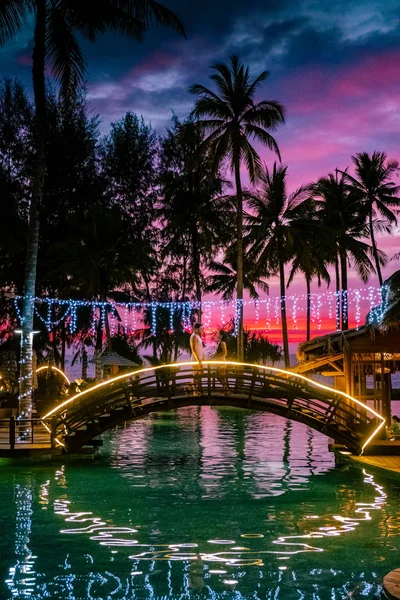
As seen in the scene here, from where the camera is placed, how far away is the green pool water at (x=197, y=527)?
10.1 m

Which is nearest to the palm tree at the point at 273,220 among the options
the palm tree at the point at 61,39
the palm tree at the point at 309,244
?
the palm tree at the point at 309,244

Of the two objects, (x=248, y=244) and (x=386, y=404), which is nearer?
(x=386, y=404)

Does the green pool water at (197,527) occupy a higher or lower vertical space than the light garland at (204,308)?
lower

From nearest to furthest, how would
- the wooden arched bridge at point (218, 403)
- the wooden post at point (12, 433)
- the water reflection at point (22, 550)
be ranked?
the water reflection at point (22, 550), the wooden post at point (12, 433), the wooden arched bridge at point (218, 403)

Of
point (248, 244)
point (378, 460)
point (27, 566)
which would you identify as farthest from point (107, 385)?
point (248, 244)

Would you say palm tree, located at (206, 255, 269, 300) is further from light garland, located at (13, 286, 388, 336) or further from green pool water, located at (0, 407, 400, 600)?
green pool water, located at (0, 407, 400, 600)

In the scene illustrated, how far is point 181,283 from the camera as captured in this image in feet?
195

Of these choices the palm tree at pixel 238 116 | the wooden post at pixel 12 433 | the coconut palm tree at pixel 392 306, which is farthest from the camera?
the palm tree at pixel 238 116

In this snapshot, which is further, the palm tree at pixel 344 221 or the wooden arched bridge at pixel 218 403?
the palm tree at pixel 344 221

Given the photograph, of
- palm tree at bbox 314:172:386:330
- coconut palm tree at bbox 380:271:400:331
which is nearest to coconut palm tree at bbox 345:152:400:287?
palm tree at bbox 314:172:386:330

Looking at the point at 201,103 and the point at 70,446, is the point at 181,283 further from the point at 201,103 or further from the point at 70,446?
the point at 70,446

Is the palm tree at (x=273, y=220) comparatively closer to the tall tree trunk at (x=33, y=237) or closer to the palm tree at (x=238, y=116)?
the palm tree at (x=238, y=116)

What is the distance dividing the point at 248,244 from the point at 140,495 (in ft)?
116

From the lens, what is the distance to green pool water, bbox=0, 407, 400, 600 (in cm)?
1010
